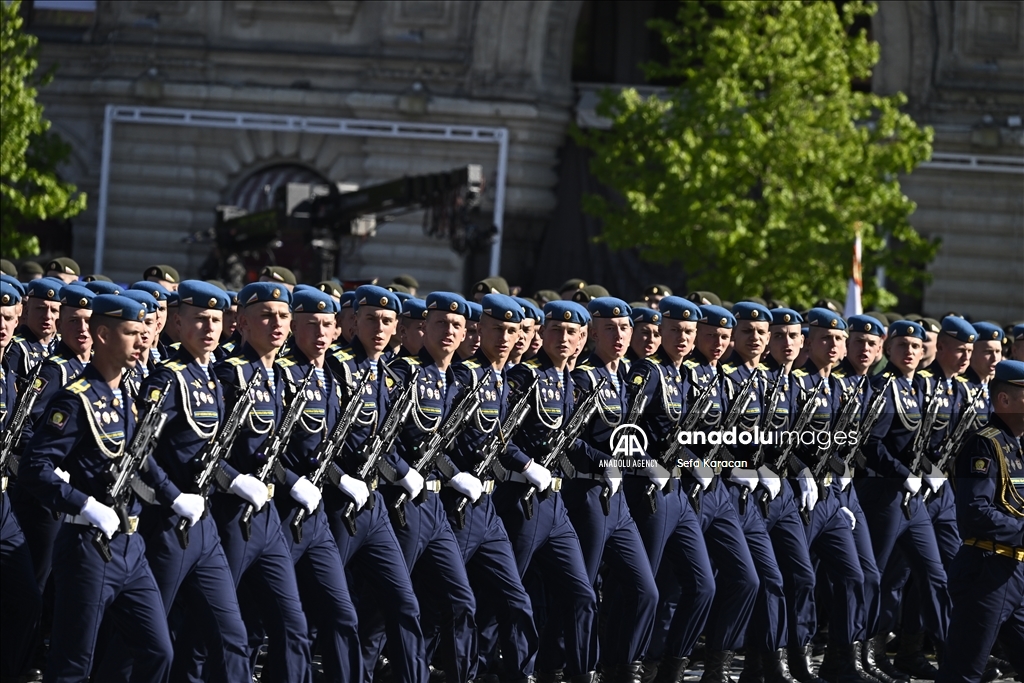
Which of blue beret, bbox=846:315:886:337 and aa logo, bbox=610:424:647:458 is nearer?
aa logo, bbox=610:424:647:458

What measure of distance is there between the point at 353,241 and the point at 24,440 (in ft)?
50.8

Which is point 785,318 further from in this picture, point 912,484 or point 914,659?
point 914,659

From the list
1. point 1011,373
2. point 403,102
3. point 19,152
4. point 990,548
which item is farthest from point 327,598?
point 403,102

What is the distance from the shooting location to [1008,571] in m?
7.25

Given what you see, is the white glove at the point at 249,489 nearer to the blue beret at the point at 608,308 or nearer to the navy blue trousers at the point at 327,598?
the navy blue trousers at the point at 327,598

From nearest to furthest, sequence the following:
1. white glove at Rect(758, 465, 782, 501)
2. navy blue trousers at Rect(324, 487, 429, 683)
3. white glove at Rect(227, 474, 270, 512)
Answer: white glove at Rect(227, 474, 270, 512) → navy blue trousers at Rect(324, 487, 429, 683) → white glove at Rect(758, 465, 782, 501)

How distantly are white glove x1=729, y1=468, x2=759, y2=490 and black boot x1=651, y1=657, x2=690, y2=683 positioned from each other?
989 millimetres

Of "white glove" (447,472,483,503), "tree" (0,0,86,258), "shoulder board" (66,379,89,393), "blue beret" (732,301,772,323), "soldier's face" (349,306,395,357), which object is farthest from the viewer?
"tree" (0,0,86,258)

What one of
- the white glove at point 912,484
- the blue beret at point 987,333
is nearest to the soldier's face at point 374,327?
the white glove at point 912,484

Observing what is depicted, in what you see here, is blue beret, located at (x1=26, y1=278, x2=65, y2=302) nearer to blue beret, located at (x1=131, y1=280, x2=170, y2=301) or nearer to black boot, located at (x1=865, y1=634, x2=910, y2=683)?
blue beret, located at (x1=131, y1=280, x2=170, y2=301)

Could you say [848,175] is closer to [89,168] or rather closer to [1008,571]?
[89,168]

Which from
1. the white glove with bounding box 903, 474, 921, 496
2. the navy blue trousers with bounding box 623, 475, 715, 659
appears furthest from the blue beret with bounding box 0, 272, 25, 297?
the white glove with bounding box 903, 474, 921, 496

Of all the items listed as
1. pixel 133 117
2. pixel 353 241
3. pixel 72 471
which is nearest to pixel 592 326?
pixel 72 471

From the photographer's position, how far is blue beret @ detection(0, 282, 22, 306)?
27.2ft
